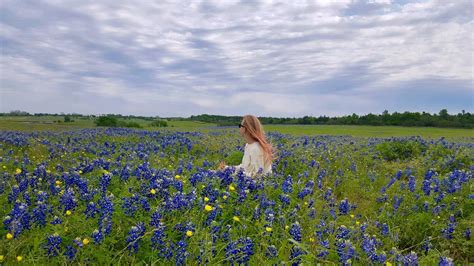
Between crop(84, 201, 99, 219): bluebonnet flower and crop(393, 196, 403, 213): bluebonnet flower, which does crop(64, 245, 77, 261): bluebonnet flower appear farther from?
crop(393, 196, 403, 213): bluebonnet flower

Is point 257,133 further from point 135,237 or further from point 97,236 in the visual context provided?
point 97,236

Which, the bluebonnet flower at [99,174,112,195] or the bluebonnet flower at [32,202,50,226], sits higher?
the bluebonnet flower at [99,174,112,195]

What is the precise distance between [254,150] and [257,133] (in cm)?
34

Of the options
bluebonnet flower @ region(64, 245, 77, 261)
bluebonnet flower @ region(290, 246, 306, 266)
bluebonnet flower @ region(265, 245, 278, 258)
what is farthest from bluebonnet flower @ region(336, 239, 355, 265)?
bluebonnet flower @ region(64, 245, 77, 261)

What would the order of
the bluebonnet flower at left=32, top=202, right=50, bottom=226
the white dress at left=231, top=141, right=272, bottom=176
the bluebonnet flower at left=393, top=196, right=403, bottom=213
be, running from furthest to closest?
1. the white dress at left=231, top=141, right=272, bottom=176
2. the bluebonnet flower at left=393, top=196, right=403, bottom=213
3. the bluebonnet flower at left=32, top=202, right=50, bottom=226

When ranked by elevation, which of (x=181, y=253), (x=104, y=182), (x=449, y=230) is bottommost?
(x=449, y=230)

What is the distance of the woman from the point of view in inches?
240

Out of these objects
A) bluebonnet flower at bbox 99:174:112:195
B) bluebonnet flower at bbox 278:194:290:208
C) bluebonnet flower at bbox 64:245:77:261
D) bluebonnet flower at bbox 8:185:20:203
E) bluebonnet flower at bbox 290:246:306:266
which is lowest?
bluebonnet flower at bbox 290:246:306:266

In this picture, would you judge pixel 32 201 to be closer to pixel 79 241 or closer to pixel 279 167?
pixel 79 241

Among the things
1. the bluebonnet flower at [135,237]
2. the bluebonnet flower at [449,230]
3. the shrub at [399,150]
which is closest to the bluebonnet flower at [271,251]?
the bluebonnet flower at [135,237]

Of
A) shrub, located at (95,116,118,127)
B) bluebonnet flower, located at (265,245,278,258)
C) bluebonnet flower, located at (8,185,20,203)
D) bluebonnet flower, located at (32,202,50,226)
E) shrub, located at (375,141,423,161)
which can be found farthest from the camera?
shrub, located at (95,116,118,127)

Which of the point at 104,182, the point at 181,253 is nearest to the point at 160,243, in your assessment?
the point at 181,253

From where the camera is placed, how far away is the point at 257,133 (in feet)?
20.6

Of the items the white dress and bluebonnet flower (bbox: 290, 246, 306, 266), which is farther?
the white dress
